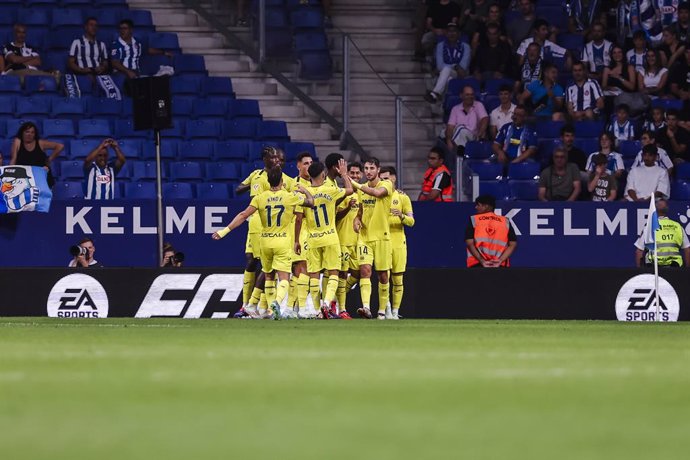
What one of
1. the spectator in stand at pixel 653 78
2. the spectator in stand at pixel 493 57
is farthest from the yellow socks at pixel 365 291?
the spectator in stand at pixel 653 78

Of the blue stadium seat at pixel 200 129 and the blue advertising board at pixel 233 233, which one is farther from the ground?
the blue stadium seat at pixel 200 129

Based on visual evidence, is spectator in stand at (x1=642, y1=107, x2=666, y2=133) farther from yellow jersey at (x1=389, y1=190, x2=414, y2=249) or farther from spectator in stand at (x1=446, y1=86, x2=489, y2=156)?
yellow jersey at (x1=389, y1=190, x2=414, y2=249)

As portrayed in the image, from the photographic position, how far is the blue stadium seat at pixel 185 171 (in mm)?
21797

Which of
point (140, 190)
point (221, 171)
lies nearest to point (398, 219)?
point (221, 171)

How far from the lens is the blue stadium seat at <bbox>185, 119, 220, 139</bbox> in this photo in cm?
2242

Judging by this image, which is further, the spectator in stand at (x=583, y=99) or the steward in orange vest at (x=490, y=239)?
the spectator in stand at (x=583, y=99)

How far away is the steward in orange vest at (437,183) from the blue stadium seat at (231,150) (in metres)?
3.06

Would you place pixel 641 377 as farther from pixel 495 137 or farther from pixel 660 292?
pixel 495 137

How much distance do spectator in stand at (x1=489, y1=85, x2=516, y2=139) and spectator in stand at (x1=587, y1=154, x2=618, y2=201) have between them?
167 centimetres

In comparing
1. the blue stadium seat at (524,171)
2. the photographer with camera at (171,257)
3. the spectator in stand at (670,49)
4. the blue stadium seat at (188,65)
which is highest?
the spectator in stand at (670,49)

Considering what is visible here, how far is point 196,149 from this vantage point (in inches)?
872

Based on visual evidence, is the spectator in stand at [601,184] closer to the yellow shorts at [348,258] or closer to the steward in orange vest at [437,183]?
the steward in orange vest at [437,183]

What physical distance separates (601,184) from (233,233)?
5471 mm

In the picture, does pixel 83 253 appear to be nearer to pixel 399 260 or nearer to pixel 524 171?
pixel 399 260
